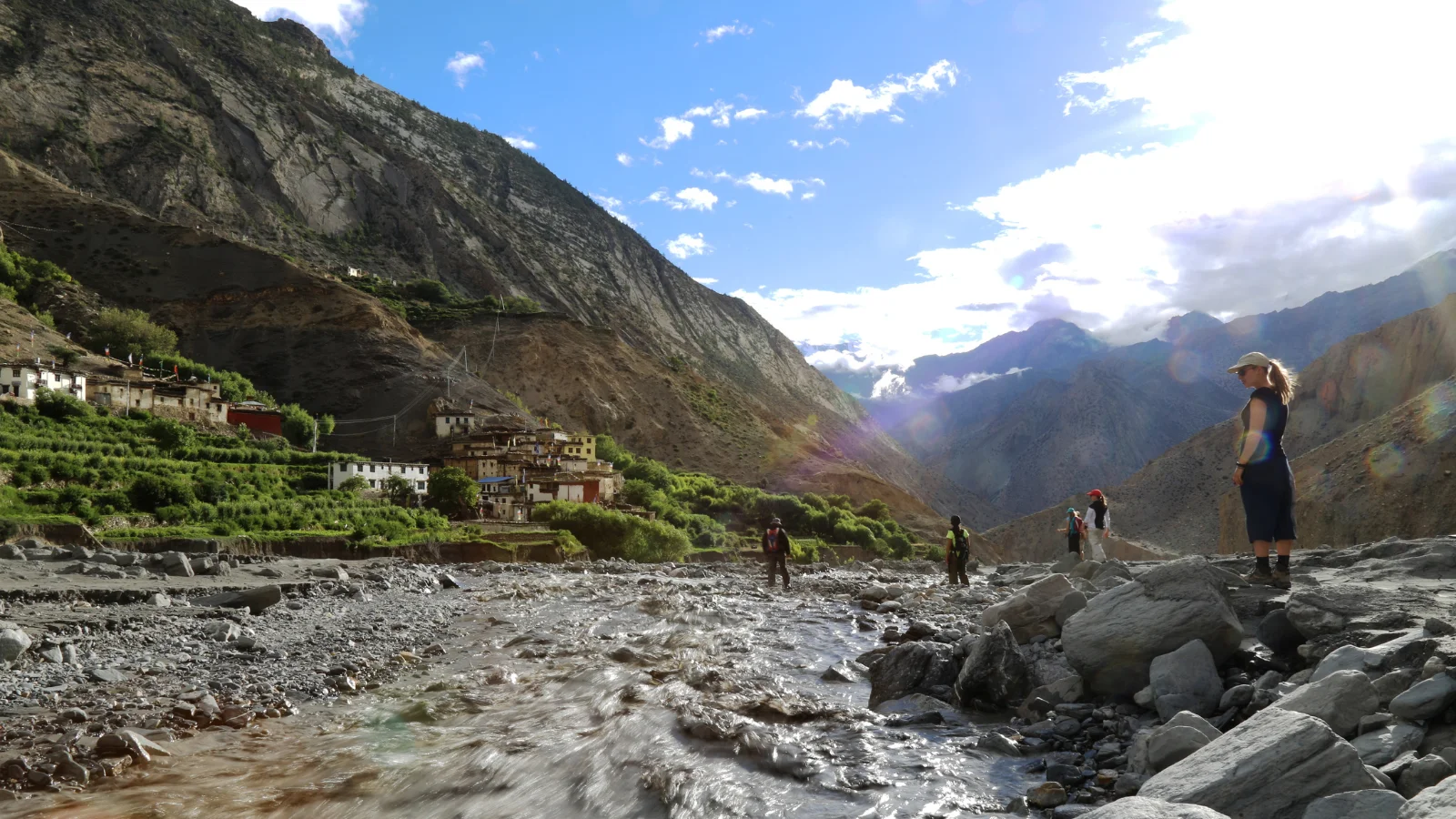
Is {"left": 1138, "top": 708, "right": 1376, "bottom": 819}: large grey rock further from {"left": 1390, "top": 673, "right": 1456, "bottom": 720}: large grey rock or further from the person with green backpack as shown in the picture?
the person with green backpack

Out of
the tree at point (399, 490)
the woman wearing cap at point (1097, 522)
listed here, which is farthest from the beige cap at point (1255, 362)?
the tree at point (399, 490)

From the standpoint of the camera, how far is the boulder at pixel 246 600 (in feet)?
48.5

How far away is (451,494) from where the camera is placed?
4762 cm

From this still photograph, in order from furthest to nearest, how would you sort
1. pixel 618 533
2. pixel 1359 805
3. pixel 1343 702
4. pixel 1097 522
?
pixel 618 533, pixel 1097 522, pixel 1343 702, pixel 1359 805

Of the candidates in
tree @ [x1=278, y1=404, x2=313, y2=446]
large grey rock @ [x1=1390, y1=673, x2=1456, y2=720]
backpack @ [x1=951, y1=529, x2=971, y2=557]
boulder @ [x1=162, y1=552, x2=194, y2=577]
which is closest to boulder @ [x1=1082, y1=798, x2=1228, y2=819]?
large grey rock @ [x1=1390, y1=673, x2=1456, y2=720]

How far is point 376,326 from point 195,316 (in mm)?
16555

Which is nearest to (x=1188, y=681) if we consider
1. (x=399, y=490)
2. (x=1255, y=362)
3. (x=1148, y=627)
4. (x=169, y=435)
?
(x=1148, y=627)

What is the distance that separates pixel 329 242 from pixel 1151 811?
396 feet

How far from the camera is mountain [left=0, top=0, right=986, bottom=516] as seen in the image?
7481 cm

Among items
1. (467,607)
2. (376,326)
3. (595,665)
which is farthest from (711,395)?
(595,665)

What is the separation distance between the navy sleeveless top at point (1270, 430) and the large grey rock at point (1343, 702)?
413cm

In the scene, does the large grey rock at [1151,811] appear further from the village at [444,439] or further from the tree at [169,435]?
the tree at [169,435]

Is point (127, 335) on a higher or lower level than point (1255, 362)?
higher

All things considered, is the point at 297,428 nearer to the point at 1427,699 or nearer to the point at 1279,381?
the point at 1279,381
